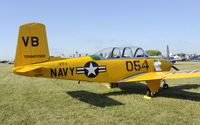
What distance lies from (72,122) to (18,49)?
13.1ft

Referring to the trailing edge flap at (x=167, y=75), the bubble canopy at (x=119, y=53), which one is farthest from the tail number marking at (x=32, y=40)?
the trailing edge flap at (x=167, y=75)

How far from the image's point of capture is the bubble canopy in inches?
416

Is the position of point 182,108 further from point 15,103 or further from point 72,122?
point 15,103

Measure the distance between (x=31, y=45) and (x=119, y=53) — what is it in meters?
3.81

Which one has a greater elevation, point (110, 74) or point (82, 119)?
point (110, 74)

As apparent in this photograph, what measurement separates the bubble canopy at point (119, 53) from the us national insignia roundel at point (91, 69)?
1.35 ft

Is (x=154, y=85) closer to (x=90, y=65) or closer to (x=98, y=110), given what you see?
(x=90, y=65)

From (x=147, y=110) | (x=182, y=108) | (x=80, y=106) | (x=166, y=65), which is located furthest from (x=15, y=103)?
(x=166, y=65)

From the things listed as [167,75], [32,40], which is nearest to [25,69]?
[32,40]

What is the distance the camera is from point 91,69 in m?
9.92

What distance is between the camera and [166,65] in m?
11.9

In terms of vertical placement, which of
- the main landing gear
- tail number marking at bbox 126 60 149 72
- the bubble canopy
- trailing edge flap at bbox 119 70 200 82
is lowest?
the main landing gear

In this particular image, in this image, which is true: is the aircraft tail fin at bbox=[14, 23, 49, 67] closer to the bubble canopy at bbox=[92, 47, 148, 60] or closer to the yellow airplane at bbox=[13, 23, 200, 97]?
the yellow airplane at bbox=[13, 23, 200, 97]

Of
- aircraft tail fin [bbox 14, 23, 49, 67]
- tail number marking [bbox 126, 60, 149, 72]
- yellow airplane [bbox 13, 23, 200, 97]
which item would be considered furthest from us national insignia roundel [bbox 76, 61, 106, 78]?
aircraft tail fin [bbox 14, 23, 49, 67]
